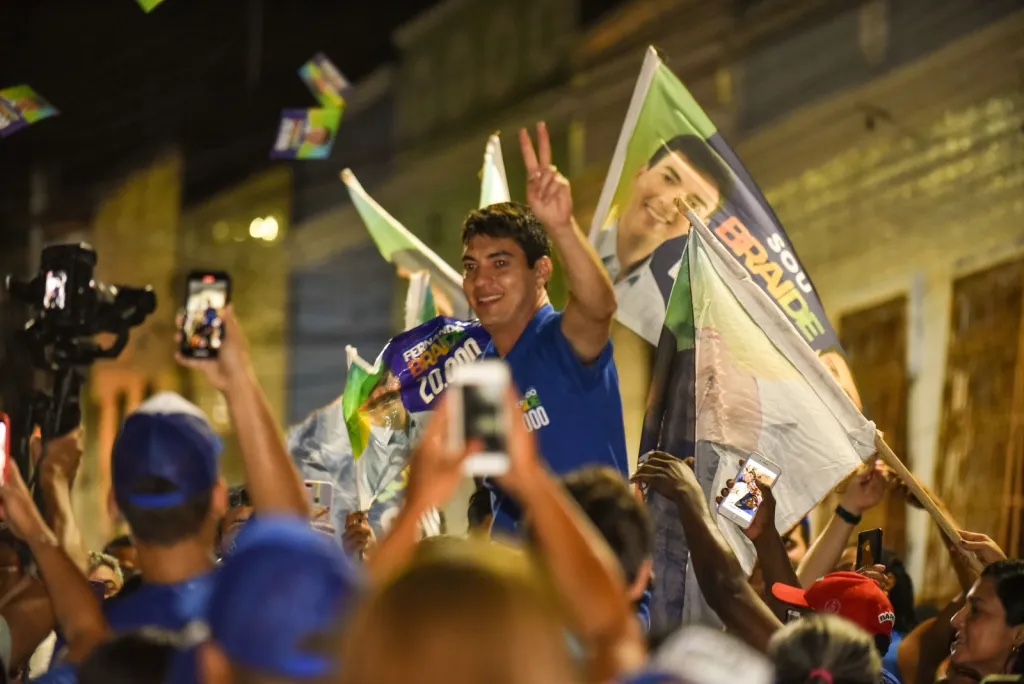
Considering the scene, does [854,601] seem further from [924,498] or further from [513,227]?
[513,227]

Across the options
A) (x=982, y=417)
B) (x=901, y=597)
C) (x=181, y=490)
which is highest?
(x=181, y=490)

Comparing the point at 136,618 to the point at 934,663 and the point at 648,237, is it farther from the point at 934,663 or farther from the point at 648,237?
the point at 648,237

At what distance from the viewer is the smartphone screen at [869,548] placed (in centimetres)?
617

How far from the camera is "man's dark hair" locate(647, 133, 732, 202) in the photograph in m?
7.18

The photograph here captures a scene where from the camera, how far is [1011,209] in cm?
1054

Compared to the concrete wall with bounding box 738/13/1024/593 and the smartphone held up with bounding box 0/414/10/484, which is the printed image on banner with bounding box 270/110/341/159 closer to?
the concrete wall with bounding box 738/13/1024/593

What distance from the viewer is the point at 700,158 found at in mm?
7270

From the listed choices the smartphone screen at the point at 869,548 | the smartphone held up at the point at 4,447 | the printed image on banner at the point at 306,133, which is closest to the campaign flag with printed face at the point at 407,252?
the printed image on banner at the point at 306,133

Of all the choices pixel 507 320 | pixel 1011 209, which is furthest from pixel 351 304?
pixel 507 320

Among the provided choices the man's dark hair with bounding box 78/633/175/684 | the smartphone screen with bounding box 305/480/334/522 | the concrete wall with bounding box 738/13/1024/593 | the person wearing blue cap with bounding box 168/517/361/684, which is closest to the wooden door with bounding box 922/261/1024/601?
the concrete wall with bounding box 738/13/1024/593

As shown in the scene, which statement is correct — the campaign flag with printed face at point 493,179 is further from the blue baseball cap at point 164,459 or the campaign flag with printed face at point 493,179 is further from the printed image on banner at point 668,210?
the blue baseball cap at point 164,459

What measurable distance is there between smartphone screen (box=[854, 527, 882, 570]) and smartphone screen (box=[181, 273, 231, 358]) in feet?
9.43

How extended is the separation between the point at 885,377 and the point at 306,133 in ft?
14.1

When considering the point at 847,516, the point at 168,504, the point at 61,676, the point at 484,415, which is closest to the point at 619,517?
the point at 484,415
